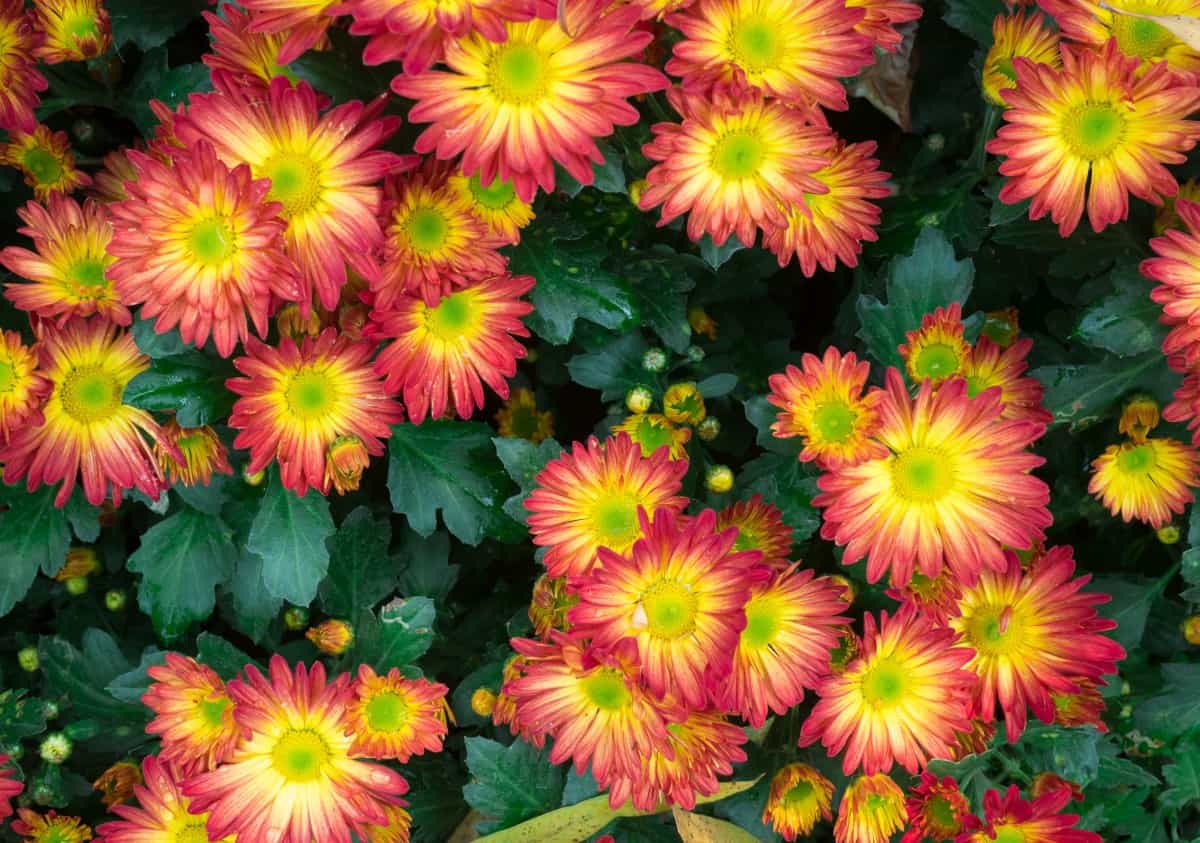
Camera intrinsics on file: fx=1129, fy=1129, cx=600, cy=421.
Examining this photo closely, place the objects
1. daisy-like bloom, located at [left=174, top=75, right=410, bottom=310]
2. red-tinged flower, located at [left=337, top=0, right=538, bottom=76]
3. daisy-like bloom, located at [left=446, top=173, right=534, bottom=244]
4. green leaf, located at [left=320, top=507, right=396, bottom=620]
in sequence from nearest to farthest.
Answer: red-tinged flower, located at [left=337, top=0, right=538, bottom=76]
daisy-like bloom, located at [left=174, top=75, right=410, bottom=310]
daisy-like bloom, located at [left=446, top=173, right=534, bottom=244]
green leaf, located at [left=320, top=507, right=396, bottom=620]

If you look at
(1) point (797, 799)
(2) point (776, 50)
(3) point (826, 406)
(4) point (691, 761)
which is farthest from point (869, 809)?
(2) point (776, 50)

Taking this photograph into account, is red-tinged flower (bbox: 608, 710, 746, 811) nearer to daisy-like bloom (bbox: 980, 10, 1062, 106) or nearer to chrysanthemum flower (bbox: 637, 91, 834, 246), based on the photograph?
chrysanthemum flower (bbox: 637, 91, 834, 246)

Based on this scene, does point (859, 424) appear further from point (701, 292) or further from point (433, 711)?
point (433, 711)

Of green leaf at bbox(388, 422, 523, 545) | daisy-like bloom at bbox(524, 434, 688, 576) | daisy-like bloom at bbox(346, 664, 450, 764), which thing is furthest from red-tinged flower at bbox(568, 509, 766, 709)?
green leaf at bbox(388, 422, 523, 545)

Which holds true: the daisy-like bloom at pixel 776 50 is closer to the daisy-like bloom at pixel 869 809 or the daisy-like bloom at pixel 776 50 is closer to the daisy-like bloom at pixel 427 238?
the daisy-like bloom at pixel 427 238

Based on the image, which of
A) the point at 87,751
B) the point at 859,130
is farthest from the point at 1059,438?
the point at 87,751

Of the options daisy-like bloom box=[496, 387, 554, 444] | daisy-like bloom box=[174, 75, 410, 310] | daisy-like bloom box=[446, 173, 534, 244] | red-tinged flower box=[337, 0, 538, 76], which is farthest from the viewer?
daisy-like bloom box=[496, 387, 554, 444]

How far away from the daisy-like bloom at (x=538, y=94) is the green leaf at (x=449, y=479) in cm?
50

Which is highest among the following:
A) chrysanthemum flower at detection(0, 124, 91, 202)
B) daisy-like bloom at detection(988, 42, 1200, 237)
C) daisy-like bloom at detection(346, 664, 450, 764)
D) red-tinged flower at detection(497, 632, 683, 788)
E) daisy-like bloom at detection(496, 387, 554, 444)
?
daisy-like bloom at detection(988, 42, 1200, 237)

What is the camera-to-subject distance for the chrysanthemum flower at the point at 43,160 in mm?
1474

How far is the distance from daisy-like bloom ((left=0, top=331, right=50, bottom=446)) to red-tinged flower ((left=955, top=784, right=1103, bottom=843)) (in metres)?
1.20

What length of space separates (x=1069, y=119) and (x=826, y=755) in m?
0.84

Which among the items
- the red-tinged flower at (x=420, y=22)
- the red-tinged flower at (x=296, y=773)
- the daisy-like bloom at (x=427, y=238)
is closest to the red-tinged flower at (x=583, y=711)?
the red-tinged flower at (x=296, y=773)

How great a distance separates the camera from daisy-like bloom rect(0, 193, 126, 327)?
1345 mm
